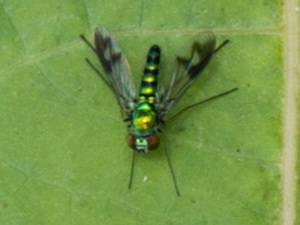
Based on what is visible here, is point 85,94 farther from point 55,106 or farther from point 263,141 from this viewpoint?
point 263,141

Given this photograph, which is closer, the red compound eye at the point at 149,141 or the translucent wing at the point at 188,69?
the translucent wing at the point at 188,69

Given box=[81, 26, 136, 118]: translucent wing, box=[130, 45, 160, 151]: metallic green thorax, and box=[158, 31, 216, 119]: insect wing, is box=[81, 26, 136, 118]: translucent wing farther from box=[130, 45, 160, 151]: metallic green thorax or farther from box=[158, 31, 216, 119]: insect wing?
box=[158, 31, 216, 119]: insect wing

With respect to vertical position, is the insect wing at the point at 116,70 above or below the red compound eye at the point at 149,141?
above

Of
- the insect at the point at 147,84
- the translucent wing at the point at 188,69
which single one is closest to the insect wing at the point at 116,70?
the insect at the point at 147,84

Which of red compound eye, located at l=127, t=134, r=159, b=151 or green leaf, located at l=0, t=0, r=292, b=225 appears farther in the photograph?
red compound eye, located at l=127, t=134, r=159, b=151

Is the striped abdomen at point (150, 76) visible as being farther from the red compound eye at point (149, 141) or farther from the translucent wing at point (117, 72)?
the red compound eye at point (149, 141)

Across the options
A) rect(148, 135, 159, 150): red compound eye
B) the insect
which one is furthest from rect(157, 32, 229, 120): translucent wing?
rect(148, 135, 159, 150): red compound eye

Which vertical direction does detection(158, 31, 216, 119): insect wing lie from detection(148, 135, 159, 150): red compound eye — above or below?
above
